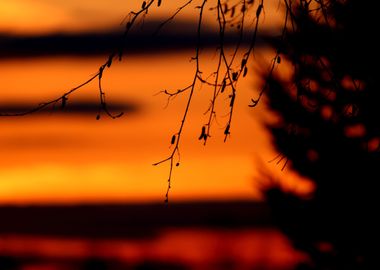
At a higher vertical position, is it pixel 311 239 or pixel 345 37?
pixel 345 37

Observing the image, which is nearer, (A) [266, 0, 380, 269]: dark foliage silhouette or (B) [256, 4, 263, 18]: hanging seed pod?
(B) [256, 4, 263, 18]: hanging seed pod

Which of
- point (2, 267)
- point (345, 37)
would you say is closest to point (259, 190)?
point (2, 267)

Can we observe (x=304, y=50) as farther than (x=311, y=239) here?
No

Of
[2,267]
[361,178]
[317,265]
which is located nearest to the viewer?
[361,178]

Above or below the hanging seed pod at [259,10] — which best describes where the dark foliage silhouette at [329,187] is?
below

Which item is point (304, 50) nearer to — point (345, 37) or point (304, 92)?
point (304, 92)

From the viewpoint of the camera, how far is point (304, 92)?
8.04 m

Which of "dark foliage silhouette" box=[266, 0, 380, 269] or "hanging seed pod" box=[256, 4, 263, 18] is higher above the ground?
"hanging seed pod" box=[256, 4, 263, 18]

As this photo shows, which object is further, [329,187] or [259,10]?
[329,187]

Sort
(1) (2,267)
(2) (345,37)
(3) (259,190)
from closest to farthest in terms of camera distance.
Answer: (2) (345,37)
(3) (259,190)
(1) (2,267)

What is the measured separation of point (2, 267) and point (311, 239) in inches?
305

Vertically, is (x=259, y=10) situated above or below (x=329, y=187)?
above

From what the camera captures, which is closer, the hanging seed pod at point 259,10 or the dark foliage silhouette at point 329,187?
the hanging seed pod at point 259,10

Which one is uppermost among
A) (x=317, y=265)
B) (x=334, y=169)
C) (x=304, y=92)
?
(x=304, y=92)
